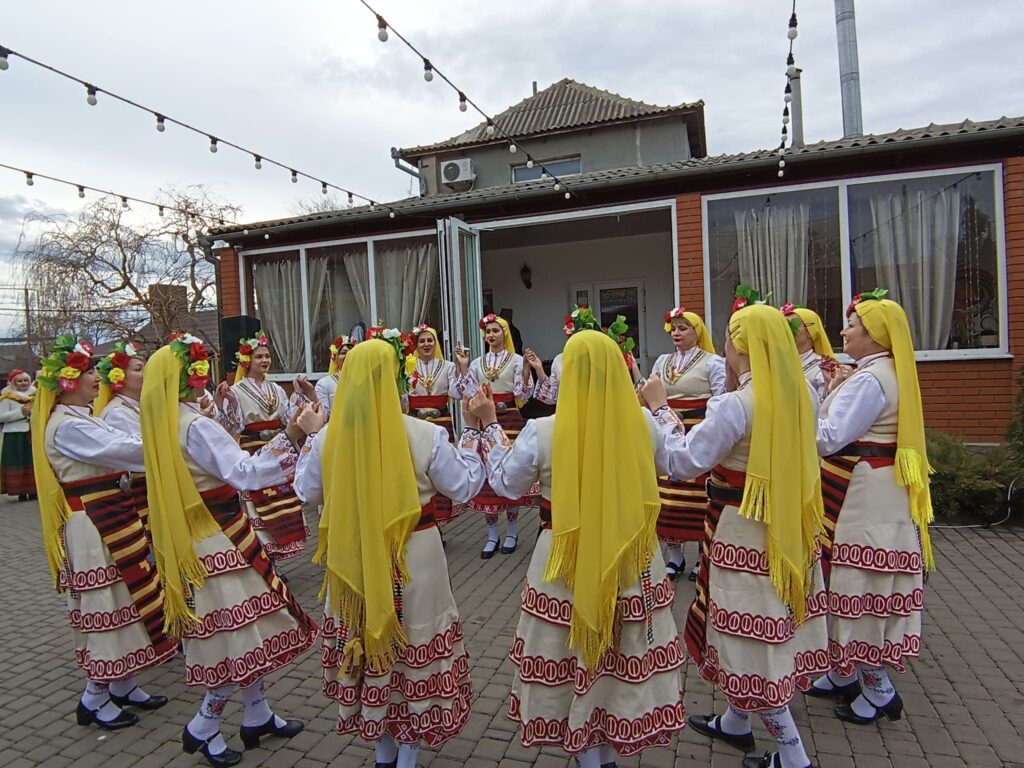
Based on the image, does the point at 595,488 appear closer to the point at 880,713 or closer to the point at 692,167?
the point at 880,713

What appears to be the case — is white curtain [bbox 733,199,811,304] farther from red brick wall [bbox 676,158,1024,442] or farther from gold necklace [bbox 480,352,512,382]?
gold necklace [bbox 480,352,512,382]

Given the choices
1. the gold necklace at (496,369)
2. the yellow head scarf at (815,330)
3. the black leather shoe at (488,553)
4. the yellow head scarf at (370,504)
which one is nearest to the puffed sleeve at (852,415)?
the yellow head scarf at (815,330)

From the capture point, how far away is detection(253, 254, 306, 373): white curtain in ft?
33.8

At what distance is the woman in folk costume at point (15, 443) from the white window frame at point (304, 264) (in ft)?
10.7

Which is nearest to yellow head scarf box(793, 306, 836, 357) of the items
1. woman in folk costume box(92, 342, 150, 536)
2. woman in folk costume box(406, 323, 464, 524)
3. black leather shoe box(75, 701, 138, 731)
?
woman in folk costume box(406, 323, 464, 524)

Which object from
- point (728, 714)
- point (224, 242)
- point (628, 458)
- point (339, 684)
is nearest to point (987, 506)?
point (728, 714)

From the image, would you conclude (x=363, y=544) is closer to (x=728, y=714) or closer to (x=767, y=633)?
(x=767, y=633)

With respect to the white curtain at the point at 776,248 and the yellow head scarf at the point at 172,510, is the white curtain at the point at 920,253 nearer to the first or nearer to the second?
the white curtain at the point at 776,248

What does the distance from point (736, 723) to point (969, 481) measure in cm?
452

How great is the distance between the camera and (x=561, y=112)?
1888 centimetres

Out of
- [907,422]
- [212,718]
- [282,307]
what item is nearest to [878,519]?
[907,422]

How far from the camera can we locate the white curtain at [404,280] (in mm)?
9664

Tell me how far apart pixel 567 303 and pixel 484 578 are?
728 centimetres

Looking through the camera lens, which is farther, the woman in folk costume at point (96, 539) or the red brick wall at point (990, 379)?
the red brick wall at point (990, 379)
